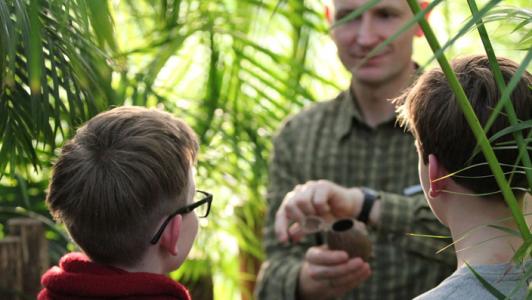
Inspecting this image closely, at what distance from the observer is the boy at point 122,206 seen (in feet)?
6.47

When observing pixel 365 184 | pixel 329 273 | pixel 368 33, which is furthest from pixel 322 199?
pixel 368 33

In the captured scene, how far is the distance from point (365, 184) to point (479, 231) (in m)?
1.57

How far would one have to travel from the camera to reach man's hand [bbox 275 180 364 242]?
2.91m

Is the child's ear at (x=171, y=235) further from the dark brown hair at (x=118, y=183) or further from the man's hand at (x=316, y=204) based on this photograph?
the man's hand at (x=316, y=204)

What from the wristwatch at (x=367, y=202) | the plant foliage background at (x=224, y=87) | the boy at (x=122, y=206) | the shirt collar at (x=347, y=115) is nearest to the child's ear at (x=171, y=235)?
the boy at (x=122, y=206)

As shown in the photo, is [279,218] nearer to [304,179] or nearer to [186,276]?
[304,179]

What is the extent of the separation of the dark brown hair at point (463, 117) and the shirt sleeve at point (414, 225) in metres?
1.10

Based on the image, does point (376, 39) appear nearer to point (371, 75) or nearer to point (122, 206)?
point (371, 75)

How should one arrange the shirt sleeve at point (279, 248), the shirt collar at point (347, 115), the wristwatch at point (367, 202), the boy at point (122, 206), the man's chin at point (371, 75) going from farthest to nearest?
the shirt collar at point (347, 115) < the man's chin at point (371, 75) < the shirt sleeve at point (279, 248) < the wristwatch at point (367, 202) < the boy at point (122, 206)

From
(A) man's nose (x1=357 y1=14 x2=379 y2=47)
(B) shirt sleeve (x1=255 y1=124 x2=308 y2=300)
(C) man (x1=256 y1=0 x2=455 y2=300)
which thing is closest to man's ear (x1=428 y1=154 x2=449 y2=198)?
(C) man (x1=256 y1=0 x2=455 y2=300)

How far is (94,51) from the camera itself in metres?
2.13

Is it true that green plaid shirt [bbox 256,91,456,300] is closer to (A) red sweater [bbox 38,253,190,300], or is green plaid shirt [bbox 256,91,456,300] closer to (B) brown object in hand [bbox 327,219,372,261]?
(B) brown object in hand [bbox 327,219,372,261]

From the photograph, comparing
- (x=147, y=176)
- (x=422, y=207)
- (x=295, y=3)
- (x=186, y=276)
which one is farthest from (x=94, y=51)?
(x=186, y=276)

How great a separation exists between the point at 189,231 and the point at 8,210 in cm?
144
